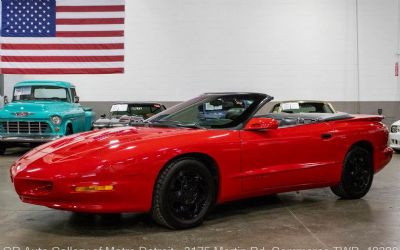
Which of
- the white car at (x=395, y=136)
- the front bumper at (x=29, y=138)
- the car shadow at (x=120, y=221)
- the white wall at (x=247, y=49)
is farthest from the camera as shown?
the white wall at (x=247, y=49)

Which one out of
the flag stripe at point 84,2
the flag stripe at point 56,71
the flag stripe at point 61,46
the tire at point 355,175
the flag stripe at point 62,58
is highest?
the flag stripe at point 84,2

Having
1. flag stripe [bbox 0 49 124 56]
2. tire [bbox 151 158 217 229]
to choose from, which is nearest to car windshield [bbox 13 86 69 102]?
flag stripe [bbox 0 49 124 56]

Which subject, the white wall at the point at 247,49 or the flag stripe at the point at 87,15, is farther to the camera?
the white wall at the point at 247,49

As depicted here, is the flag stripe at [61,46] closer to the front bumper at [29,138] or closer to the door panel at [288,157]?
the front bumper at [29,138]

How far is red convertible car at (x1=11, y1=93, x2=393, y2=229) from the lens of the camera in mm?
4035

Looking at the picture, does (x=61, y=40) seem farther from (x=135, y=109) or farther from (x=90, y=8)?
(x=135, y=109)

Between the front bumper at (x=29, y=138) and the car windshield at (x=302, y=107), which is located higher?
the car windshield at (x=302, y=107)

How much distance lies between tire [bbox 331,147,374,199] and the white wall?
9055 millimetres

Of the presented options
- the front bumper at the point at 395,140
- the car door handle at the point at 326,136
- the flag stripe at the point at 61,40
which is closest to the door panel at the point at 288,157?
the car door handle at the point at 326,136

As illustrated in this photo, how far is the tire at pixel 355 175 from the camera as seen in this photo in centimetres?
570

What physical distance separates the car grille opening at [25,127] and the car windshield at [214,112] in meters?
5.87

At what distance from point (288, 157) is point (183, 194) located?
1.27 meters

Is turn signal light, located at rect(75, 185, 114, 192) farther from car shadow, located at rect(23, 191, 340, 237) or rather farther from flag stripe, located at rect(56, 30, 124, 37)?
flag stripe, located at rect(56, 30, 124, 37)

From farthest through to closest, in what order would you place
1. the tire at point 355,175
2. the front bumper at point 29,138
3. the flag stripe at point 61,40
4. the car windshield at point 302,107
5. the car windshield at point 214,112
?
the flag stripe at point 61,40 → the car windshield at point 302,107 → the front bumper at point 29,138 → the tire at point 355,175 → the car windshield at point 214,112
